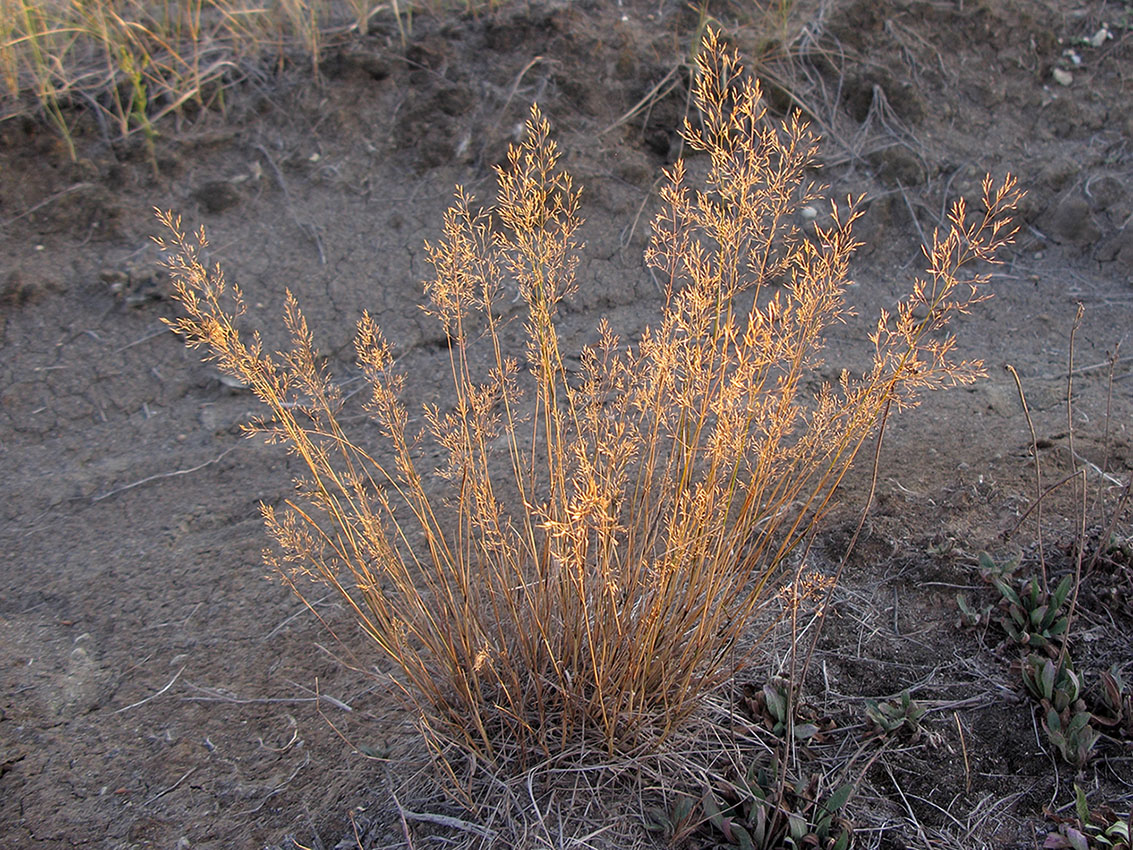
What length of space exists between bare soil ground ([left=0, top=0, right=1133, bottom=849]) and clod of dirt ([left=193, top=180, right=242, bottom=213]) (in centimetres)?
1

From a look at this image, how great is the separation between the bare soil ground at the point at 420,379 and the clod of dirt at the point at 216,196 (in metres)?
0.01

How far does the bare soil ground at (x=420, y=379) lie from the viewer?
6.35 ft

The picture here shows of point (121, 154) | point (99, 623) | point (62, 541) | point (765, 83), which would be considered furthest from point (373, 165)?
point (99, 623)

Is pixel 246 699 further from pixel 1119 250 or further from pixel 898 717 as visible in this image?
pixel 1119 250

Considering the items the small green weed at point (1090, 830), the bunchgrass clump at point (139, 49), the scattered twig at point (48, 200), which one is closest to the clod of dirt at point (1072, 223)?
the small green weed at point (1090, 830)

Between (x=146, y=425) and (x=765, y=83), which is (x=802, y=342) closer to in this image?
(x=146, y=425)

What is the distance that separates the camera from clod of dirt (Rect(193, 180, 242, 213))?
4.16 meters

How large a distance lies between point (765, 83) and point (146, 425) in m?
3.59

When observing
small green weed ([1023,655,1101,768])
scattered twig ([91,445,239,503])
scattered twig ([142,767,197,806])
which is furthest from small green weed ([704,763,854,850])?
scattered twig ([91,445,239,503])

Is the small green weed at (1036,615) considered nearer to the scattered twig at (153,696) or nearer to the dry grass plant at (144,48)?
the scattered twig at (153,696)

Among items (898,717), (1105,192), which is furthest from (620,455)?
(1105,192)

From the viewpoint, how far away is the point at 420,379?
140 inches

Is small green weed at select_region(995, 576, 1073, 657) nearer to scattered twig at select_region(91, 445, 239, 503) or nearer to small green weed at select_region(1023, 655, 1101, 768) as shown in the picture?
small green weed at select_region(1023, 655, 1101, 768)

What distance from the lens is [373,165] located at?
14.3 ft
